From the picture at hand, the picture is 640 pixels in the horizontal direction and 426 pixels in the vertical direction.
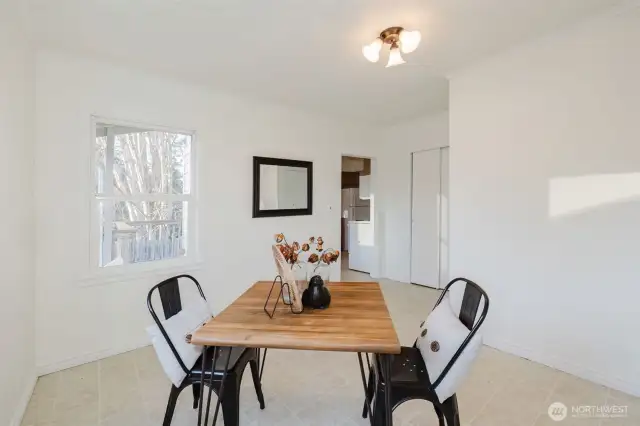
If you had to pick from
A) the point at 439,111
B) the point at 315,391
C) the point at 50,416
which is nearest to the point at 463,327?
the point at 315,391

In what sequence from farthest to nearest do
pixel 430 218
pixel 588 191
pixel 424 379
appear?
1. pixel 430 218
2. pixel 588 191
3. pixel 424 379

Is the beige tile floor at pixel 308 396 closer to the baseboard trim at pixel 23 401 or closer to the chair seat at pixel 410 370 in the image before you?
the baseboard trim at pixel 23 401

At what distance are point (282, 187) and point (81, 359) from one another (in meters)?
2.60

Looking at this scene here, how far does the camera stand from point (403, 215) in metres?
5.42

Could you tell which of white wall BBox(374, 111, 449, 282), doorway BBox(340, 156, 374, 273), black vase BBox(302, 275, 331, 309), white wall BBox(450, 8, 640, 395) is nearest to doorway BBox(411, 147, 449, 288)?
white wall BBox(374, 111, 449, 282)

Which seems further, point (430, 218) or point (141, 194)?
point (430, 218)

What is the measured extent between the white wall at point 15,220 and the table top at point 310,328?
1.27m

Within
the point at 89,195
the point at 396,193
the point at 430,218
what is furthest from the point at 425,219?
the point at 89,195

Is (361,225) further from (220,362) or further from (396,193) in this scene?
(220,362)

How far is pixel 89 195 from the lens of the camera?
280 cm

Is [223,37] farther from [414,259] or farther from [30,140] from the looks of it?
[414,259]

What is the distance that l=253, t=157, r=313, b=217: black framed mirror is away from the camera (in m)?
3.99

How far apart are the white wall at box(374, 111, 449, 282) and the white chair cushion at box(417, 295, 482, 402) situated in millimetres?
3704

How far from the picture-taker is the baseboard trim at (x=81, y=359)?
256 centimetres
